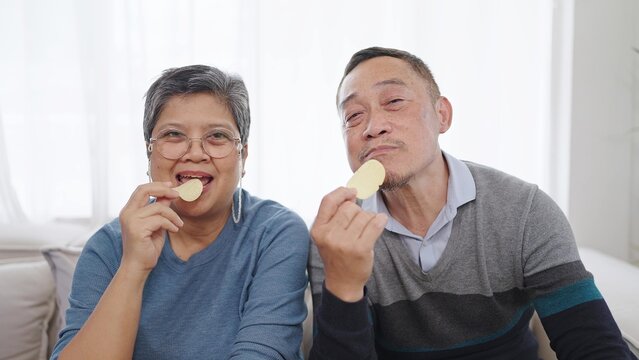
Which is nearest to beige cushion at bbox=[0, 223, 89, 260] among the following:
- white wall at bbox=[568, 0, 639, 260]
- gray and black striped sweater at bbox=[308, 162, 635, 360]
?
gray and black striped sweater at bbox=[308, 162, 635, 360]

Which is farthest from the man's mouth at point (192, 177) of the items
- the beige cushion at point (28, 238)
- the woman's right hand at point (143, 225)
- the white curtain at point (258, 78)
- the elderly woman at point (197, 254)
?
the white curtain at point (258, 78)

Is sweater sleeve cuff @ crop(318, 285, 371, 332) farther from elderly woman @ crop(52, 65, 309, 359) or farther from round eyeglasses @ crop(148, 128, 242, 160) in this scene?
round eyeglasses @ crop(148, 128, 242, 160)

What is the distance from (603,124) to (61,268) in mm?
2150

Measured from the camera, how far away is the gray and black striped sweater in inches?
42.9

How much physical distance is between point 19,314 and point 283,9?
1455mm

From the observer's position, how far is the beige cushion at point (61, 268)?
1662 mm

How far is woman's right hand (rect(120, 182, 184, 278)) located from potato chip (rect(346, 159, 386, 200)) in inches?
15.0

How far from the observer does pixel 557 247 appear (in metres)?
1.11

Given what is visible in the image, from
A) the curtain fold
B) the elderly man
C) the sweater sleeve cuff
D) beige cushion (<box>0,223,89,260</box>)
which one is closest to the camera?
the sweater sleeve cuff

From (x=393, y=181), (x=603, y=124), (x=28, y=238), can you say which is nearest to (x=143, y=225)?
(x=393, y=181)

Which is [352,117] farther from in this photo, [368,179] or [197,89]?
[197,89]

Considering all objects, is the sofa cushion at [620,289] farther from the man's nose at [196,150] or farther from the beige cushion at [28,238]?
the beige cushion at [28,238]

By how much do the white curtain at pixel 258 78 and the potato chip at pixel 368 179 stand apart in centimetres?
102

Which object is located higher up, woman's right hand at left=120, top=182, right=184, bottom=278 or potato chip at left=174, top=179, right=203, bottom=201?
potato chip at left=174, top=179, right=203, bottom=201
